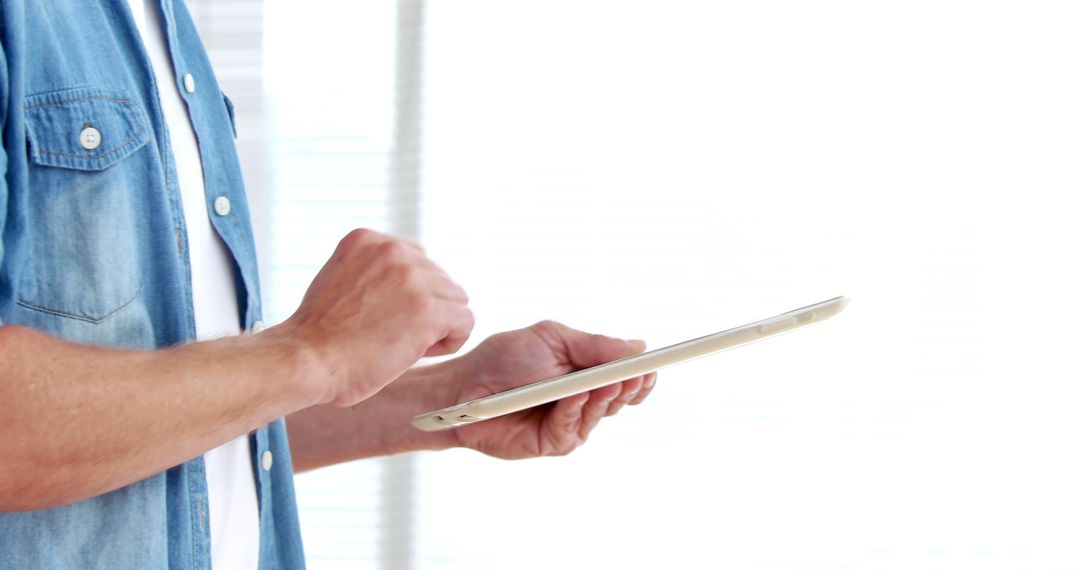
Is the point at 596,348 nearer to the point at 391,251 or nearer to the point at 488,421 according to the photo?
the point at 488,421

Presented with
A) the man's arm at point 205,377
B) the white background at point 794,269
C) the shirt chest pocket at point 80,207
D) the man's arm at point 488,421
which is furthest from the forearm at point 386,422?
the white background at point 794,269

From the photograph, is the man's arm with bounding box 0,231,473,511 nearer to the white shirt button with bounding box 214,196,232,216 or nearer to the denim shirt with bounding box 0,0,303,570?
the denim shirt with bounding box 0,0,303,570

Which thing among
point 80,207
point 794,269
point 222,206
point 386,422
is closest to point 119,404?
point 80,207

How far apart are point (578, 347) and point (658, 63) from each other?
1.14 m

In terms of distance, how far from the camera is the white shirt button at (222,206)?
764 millimetres

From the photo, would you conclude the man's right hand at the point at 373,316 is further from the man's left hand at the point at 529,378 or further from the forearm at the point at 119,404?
the man's left hand at the point at 529,378

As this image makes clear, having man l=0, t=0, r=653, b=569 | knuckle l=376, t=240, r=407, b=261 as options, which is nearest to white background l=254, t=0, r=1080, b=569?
man l=0, t=0, r=653, b=569

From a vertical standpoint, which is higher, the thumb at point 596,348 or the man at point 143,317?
the man at point 143,317

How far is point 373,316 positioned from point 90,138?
212mm

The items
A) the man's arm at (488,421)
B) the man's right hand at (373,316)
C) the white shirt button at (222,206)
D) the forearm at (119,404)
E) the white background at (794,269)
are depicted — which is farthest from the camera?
the white background at (794,269)

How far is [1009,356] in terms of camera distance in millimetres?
1895

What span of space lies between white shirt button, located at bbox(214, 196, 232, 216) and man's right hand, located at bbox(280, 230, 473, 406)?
0.14 m

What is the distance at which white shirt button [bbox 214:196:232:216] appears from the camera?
764 millimetres

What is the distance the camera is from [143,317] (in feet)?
2.16
